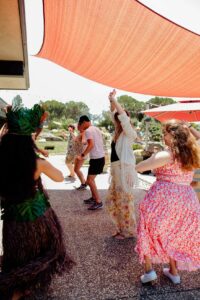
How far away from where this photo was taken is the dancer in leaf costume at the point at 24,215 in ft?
7.18

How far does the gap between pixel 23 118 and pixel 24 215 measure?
2.48 ft

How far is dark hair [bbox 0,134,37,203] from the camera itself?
7.16 feet

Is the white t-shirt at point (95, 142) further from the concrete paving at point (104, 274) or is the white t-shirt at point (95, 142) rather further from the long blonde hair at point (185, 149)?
the long blonde hair at point (185, 149)

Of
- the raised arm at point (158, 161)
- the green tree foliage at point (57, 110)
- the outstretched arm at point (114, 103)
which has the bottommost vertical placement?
the raised arm at point (158, 161)

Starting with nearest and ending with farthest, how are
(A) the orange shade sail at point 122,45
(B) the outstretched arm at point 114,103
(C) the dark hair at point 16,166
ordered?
(C) the dark hair at point 16,166, (A) the orange shade sail at point 122,45, (B) the outstretched arm at point 114,103

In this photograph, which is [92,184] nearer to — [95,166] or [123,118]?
[95,166]

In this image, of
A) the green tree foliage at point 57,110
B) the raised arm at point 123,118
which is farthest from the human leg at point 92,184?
the green tree foliage at point 57,110

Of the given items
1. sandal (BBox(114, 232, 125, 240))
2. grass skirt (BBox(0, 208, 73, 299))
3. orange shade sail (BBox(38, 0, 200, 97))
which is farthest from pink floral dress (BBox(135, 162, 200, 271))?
orange shade sail (BBox(38, 0, 200, 97))

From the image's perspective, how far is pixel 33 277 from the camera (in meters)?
2.23

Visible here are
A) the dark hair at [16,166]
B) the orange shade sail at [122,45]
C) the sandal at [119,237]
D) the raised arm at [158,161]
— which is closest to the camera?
the dark hair at [16,166]

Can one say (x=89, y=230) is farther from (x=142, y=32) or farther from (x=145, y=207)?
(x=142, y=32)

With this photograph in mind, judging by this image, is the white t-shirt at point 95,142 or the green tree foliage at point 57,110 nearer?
the white t-shirt at point 95,142

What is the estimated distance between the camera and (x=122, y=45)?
4.26 metres

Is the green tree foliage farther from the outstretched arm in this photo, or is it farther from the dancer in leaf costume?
the dancer in leaf costume
